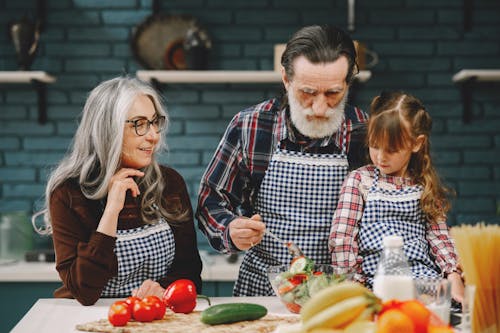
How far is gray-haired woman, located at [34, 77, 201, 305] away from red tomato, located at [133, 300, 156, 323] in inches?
11.4

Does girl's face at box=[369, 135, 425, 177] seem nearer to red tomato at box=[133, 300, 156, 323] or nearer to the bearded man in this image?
the bearded man

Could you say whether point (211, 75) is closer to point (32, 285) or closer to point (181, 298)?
point (32, 285)

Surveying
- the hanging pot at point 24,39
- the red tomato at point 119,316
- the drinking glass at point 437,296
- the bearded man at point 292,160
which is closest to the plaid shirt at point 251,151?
the bearded man at point 292,160

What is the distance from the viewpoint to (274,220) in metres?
2.37

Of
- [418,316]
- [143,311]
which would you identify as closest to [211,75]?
[143,311]

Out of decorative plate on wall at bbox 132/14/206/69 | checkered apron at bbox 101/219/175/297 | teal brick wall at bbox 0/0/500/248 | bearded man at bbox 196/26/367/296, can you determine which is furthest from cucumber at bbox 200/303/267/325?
decorative plate on wall at bbox 132/14/206/69

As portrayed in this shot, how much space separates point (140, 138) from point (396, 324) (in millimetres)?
1271

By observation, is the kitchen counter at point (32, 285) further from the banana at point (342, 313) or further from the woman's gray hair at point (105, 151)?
the banana at point (342, 313)

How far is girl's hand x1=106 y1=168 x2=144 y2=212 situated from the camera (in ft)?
7.10

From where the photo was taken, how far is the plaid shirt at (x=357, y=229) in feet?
7.15

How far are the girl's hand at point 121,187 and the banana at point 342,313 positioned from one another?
3.32 ft

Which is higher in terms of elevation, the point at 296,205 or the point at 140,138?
the point at 140,138

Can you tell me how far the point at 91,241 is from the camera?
6.93 ft

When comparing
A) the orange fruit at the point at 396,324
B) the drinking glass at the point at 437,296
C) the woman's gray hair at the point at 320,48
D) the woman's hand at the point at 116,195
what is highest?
the woman's gray hair at the point at 320,48
